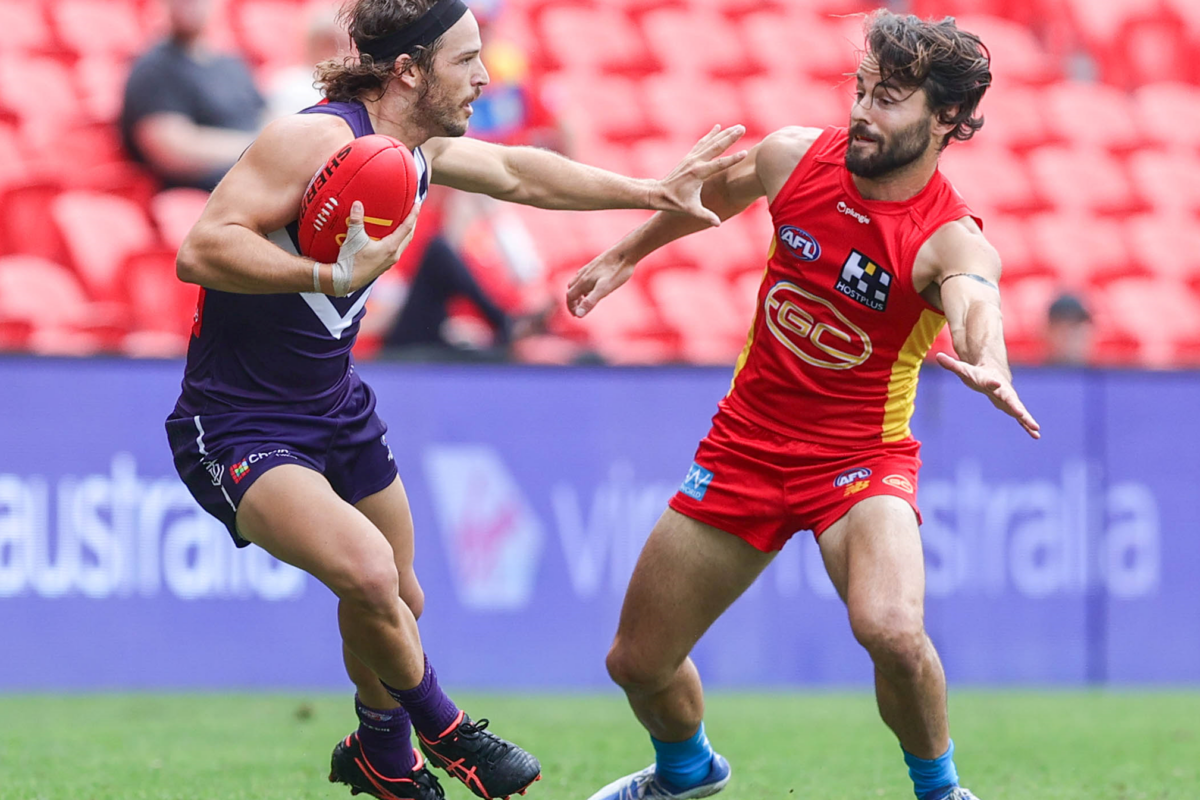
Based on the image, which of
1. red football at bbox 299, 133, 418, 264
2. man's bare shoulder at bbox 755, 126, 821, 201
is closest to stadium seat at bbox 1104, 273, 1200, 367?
man's bare shoulder at bbox 755, 126, 821, 201

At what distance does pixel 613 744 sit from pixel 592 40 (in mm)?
7983

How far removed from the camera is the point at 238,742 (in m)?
7.20

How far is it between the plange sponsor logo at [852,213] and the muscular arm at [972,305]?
22cm

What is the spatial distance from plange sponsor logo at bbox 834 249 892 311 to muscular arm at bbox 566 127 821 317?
0.45m

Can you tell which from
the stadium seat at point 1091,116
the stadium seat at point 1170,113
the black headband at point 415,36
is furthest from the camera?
the stadium seat at point 1170,113

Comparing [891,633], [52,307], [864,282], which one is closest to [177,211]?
[52,307]

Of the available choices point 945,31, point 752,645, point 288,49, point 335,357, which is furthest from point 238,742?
point 288,49

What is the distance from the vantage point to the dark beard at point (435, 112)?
5.10m

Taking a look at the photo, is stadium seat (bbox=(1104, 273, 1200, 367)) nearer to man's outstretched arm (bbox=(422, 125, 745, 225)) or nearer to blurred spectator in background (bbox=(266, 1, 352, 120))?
blurred spectator in background (bbox=(266, 1, 352, 120))

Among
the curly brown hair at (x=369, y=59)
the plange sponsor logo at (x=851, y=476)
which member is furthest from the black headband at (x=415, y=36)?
the plange sponsor logo at (x=851, y=476)

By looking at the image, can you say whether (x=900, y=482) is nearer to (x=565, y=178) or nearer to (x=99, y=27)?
(x=565, y=178)

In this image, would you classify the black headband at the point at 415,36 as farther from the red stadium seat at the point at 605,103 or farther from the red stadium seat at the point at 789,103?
the red stadium seat at the point at 789,103

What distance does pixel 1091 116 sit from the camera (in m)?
14.7

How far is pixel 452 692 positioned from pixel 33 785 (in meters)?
3.47
